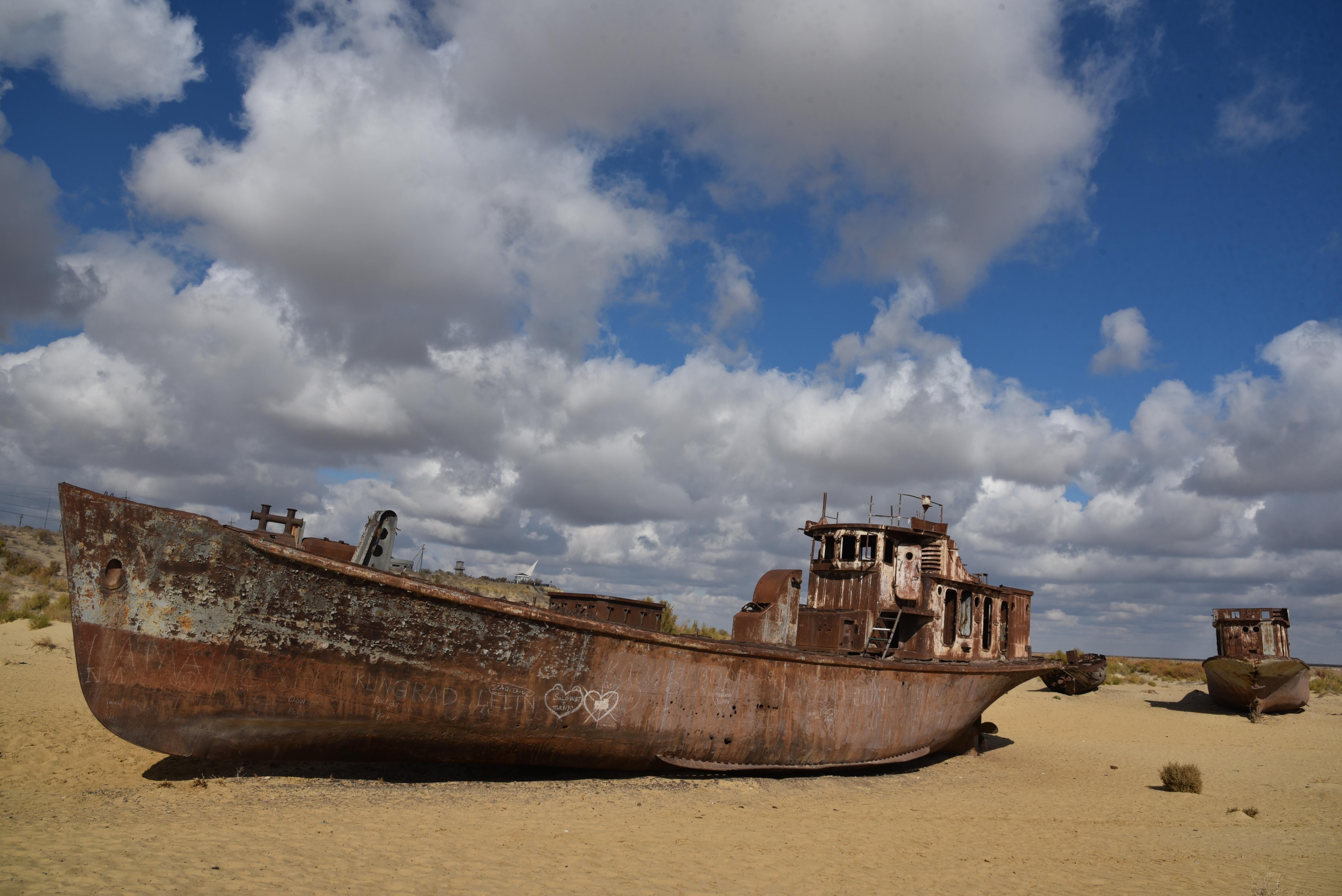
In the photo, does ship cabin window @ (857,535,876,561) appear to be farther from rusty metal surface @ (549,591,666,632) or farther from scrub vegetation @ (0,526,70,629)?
scrub vegetation @ (0,526,70,629)

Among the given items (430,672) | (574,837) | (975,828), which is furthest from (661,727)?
(975,828)

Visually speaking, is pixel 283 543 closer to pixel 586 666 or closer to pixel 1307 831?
pixel 586 666

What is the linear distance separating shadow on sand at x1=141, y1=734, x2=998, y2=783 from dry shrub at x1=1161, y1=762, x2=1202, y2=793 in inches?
267

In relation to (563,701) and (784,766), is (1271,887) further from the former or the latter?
(563,701)

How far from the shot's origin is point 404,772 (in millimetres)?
8852

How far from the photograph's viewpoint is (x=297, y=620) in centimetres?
768

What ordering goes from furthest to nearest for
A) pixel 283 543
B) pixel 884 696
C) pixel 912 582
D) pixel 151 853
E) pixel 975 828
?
1. pixel 912 582
2. pixel 884 696
3. pixel 975 828
4. pixel 283 543
5. pixel 151 853

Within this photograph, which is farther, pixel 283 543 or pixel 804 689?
pixel 804 689

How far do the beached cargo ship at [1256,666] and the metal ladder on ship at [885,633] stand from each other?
15968mm

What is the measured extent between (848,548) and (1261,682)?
55.5 ft

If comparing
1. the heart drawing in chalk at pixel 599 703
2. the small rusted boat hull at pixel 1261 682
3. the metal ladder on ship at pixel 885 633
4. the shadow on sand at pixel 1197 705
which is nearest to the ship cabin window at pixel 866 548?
the metal ladder on ship at pixel 885 633

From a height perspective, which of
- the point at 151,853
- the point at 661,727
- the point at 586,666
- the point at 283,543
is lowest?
the point at 151,853

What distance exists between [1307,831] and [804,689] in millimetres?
6768

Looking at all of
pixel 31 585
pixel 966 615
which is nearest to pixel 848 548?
pixel 966 615
